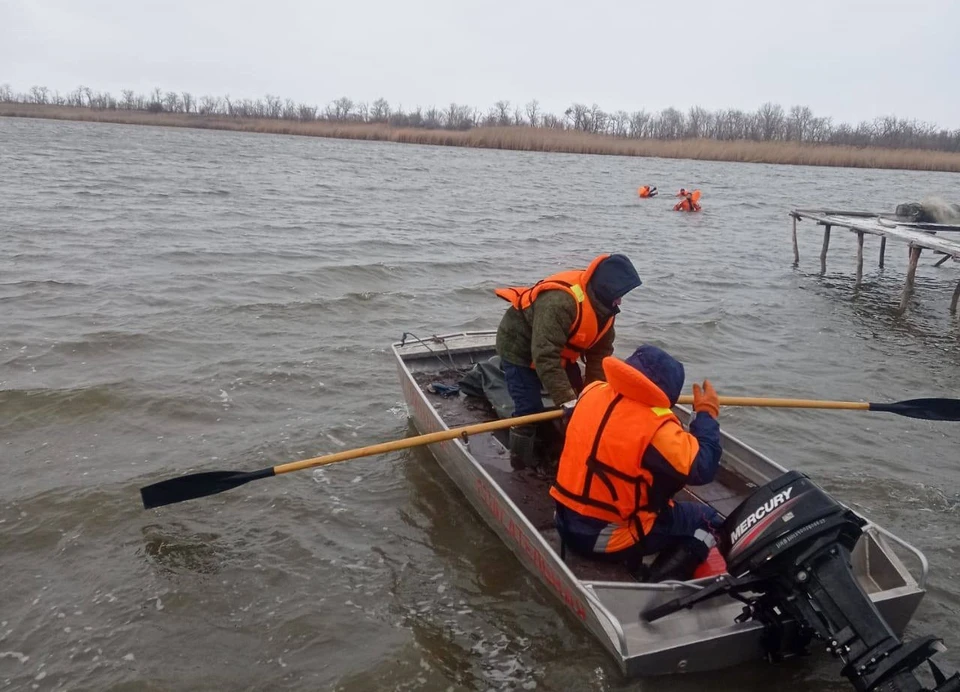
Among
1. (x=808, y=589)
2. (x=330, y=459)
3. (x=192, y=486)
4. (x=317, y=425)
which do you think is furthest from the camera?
(x=317, y=425)

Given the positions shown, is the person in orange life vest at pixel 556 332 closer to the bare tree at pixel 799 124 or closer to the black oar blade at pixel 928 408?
the black oar blade at pixel 928 408

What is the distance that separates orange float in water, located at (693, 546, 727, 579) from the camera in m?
4.28

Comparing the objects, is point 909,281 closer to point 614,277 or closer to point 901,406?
point 901,406

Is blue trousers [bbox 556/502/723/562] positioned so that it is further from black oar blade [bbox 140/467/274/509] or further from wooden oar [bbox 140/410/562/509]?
black oar blade [bbox 140/467/274/509]

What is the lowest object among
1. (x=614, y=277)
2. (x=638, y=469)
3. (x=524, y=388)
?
(x=524, y=388)

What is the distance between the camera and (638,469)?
382cm

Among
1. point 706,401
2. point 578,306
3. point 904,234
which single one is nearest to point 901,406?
point 706,401

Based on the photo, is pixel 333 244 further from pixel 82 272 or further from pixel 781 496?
pixel 781 496

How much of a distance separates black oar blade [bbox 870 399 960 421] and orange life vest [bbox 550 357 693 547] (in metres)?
2.33

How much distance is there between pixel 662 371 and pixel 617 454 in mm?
483

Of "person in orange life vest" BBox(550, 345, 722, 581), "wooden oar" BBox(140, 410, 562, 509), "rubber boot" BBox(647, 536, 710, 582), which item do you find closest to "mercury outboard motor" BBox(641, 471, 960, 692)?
"rubber boot" BBox(647, 536, 710, 582)

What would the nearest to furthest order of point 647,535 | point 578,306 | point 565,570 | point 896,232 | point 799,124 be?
point 565,570 < point 647,535 < point 578,306 < point 896,232 < point 799,124

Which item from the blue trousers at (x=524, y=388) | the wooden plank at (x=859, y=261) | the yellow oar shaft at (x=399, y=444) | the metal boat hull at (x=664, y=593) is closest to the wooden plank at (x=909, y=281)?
the wooden plank at (x=859, y=261)

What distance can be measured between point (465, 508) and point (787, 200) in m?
27.7
